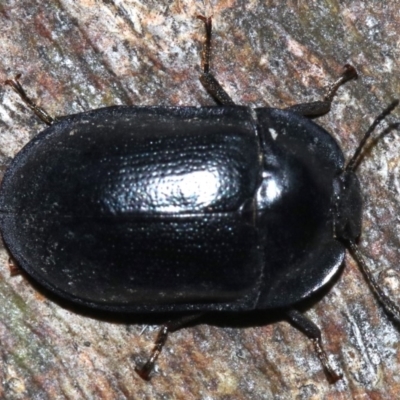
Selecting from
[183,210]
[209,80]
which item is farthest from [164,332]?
[209,80]

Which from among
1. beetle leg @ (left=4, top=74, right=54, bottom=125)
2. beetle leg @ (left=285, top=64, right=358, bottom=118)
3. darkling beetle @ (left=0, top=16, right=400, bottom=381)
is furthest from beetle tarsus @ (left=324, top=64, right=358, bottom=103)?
beetle leg @ (left=4, top=74, right=54, bottom=125)

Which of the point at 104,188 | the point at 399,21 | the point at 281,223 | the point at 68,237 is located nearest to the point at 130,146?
the point at 104,188

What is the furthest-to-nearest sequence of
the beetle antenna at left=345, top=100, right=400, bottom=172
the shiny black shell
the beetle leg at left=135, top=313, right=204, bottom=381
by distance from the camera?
the beetle antenna at left=345, top=100, right=400, bottom=172 < the beetle leg at left=135, top=313, right=204, bottom=381 < the shiny black shell

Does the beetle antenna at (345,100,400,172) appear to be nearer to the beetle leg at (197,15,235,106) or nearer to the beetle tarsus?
the beetle tarsus

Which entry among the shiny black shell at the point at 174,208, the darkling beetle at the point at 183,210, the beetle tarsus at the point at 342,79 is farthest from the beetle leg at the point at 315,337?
the beetle tarsus at the point at 342,79

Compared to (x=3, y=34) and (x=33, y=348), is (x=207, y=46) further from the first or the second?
(x=33, y=348)

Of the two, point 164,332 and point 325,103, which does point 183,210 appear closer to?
point 164,332

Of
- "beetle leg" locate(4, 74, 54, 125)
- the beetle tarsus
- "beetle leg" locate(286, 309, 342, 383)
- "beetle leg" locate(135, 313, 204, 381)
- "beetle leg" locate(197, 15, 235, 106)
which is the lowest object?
"beetle leg" locate(286, 309, 342, 383)

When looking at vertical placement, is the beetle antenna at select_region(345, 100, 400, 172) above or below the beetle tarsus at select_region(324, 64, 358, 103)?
below
